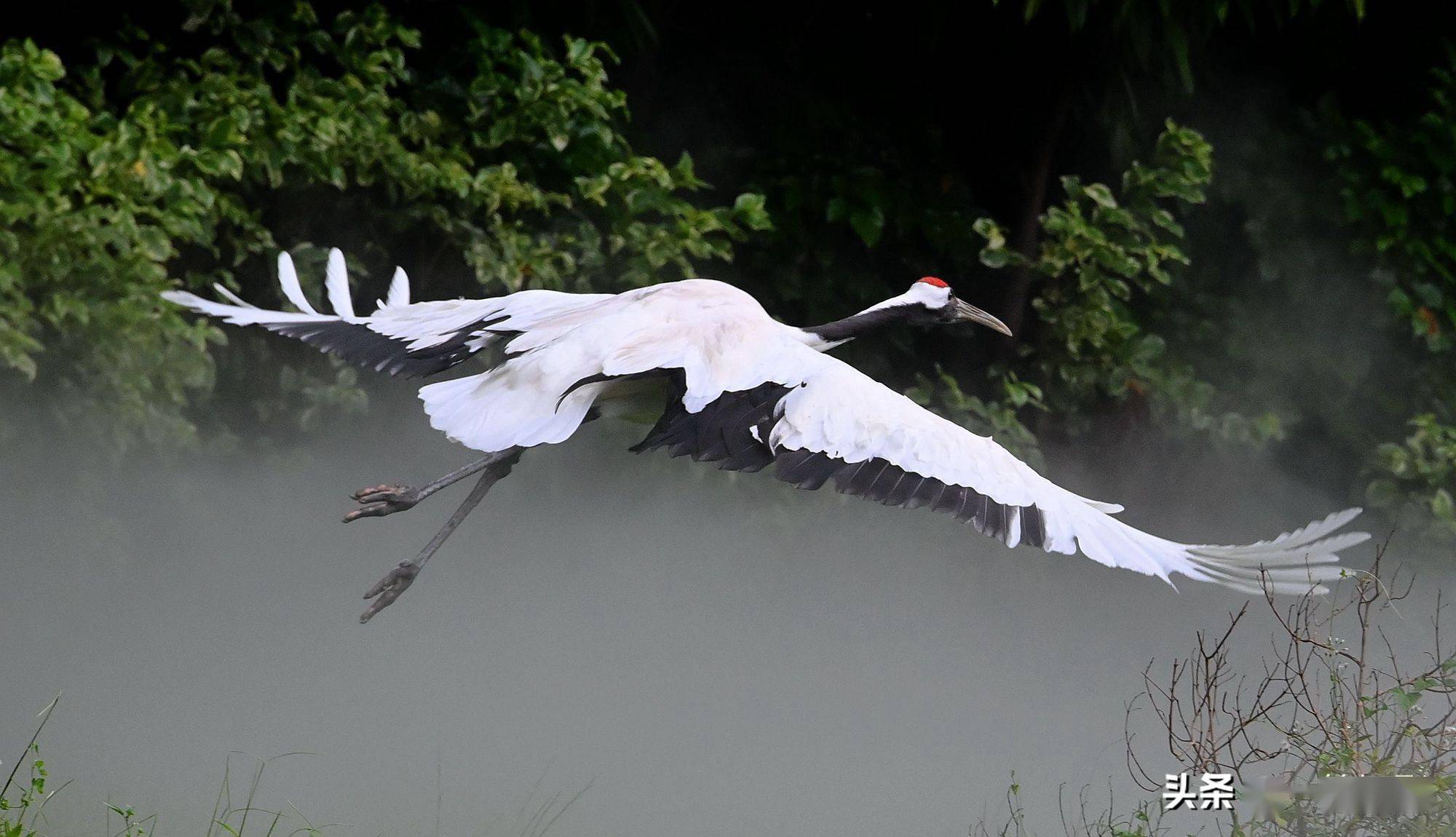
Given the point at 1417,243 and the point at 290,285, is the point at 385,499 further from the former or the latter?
the point at 1417,243

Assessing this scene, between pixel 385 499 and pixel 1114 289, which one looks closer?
pixel 385 499

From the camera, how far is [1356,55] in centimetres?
484

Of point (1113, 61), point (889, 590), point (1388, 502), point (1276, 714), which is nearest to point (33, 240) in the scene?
point (889, 590)

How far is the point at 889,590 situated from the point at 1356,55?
7.41 ft

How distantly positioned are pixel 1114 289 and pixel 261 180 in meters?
2.26

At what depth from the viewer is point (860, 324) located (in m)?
2.81

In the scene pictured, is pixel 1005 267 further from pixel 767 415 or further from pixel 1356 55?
pixel 767 415

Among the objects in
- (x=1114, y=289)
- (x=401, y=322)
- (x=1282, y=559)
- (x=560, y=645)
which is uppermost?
(x=1114, y=289)

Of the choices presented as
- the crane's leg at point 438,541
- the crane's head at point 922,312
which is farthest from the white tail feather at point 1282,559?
the crane's leg at point 438,541

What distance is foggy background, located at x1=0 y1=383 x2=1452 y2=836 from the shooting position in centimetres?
351

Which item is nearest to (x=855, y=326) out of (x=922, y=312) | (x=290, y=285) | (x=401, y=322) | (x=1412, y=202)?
(x=922, y=312)

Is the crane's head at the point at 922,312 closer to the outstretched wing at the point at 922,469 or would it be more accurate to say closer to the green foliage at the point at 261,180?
the outstretched wing at the point at 922,469

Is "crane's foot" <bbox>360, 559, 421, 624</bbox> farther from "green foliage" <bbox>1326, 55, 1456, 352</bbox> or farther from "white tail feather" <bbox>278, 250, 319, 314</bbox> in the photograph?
"green foliage" <bbox>1326, 55, 1456, 352</bbox>

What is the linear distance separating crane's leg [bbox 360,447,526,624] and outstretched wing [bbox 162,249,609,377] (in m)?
0.20
